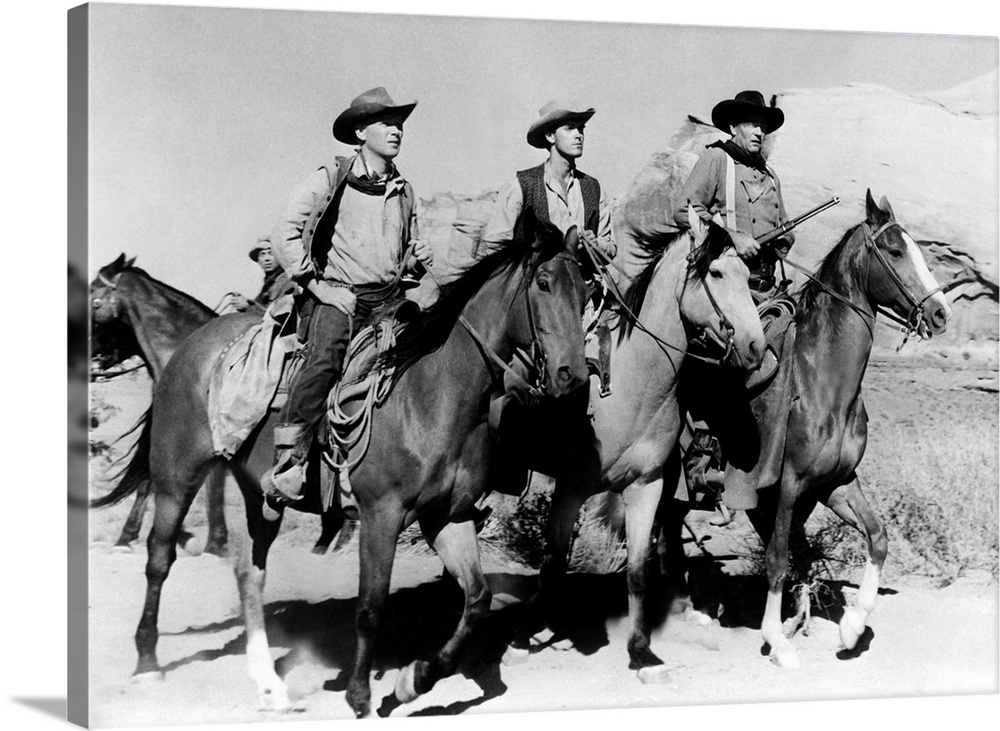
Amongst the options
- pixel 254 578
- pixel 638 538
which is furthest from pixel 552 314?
pixel 254 578

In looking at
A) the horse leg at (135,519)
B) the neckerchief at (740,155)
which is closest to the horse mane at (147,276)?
the horse leg at (135,519)

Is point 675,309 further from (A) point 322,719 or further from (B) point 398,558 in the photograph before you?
(A) point 322,719

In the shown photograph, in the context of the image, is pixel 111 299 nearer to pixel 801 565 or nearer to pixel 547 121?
pixel 547 121

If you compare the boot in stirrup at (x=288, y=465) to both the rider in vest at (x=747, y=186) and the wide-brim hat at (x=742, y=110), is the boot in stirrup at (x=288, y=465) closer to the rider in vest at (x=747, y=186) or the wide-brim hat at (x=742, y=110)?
the rider in vest at (x=747, y=186)

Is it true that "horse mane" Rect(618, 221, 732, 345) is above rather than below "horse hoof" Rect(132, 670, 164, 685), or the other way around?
above

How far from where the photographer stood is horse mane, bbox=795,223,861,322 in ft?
34.3

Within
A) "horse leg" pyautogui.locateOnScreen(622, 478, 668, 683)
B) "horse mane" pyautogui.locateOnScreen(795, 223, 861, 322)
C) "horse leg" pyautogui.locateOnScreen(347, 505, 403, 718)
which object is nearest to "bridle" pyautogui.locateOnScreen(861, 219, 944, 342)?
"horse mane" pyautogui.locateOnScreen(795, 223, 861, 322)

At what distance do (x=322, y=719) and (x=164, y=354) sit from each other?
2049 millimetres

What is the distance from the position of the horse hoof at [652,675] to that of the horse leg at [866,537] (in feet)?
3.82

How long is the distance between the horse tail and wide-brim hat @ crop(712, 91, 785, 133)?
3.56m

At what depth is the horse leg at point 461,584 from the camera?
9.20 meters

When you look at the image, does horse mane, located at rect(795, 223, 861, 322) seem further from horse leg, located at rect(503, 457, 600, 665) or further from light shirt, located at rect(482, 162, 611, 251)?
horse leg, located at rect(503, 457, 600, 665)

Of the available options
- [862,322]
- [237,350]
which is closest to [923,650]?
[862,322]

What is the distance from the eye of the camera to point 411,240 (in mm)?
9586
